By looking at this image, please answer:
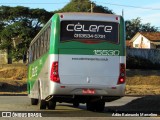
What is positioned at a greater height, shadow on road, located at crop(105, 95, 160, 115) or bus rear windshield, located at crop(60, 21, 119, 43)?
bus rear windshield, located at crop(60, 21, 119, 43)

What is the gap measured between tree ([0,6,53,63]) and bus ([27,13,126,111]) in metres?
47.1

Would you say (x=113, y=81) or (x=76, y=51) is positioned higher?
(x=76, y=51)

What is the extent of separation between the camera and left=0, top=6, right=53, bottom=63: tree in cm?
6562

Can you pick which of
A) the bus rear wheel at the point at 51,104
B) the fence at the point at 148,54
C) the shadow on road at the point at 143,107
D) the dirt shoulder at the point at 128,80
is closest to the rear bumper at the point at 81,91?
the bus rear wheel at the point at 51,104

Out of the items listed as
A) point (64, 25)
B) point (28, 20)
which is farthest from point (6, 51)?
point (64, 25)

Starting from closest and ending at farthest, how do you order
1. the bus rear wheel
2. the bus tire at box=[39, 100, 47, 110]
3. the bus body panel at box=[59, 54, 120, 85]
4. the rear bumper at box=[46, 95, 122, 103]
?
the bus body panel at box=[59, 54, 120, 85]
the rear bumper at box=[46, 95, 122, 103]
the bus rear wheel
the bus tire at box=[39, 100, 47, 110]

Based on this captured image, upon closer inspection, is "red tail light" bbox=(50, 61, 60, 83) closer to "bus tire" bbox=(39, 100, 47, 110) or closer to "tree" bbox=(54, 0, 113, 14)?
"bus tire" bbox=(39, 100, 47, 110)

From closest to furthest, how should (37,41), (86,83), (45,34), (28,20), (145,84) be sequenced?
(86,83) < (45,34) < (37,41) < (145,84) < (28,20)

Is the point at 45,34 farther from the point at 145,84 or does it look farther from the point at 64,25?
the point at 145,84

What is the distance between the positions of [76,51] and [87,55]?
0.42 m

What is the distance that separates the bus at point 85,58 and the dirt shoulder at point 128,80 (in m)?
23.5

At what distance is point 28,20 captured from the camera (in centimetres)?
6912

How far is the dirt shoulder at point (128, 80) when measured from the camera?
138ft

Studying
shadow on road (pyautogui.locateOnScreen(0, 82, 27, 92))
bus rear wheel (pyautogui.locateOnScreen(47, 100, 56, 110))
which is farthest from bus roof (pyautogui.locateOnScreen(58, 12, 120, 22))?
shadow on road (pyautogui.locateOnScreen(0, 82, 27, 92))
